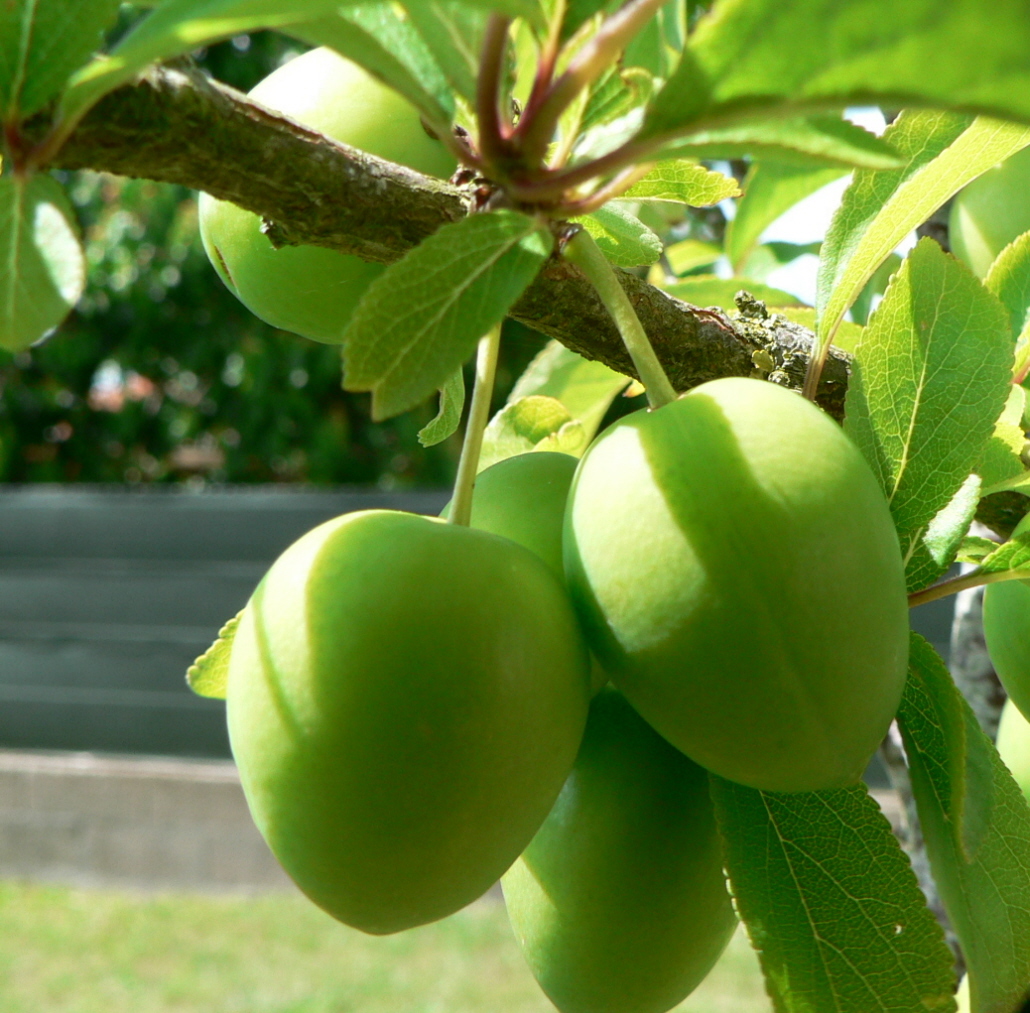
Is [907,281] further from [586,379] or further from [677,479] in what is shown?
[586,379]

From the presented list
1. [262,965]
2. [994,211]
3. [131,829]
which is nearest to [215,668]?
[994,211]

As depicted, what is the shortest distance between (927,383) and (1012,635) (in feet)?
0.33

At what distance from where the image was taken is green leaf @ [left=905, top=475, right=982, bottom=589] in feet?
1.07

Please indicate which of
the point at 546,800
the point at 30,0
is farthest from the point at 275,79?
the point at 546,800

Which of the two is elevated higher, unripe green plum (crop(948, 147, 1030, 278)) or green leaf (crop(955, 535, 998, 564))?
unripe green plum (crop(948, 147, 1030, 278))

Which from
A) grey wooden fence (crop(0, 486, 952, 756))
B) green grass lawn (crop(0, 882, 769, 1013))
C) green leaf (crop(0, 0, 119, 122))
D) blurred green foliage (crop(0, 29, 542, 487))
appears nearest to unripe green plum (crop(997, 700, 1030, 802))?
green leaf (crop(0, 0, 119, 122))

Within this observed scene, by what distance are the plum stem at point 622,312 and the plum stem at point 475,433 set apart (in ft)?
0.10

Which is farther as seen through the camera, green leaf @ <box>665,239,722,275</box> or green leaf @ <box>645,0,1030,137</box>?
green leaf @ <box>665,239,722,275</box>

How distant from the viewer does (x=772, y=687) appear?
0.26 m

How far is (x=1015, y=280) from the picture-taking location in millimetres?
434

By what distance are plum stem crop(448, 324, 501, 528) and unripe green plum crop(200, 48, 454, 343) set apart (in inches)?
2.4

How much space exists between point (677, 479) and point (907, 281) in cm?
11

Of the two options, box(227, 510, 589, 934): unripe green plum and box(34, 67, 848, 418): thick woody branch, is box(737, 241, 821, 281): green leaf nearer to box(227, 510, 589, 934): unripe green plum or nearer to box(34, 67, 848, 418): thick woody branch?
box(34, 67, 848, 418): thick woody branch

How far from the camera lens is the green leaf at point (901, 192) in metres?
0.34
